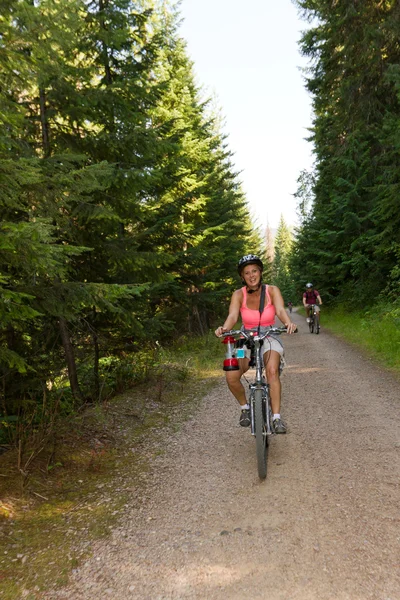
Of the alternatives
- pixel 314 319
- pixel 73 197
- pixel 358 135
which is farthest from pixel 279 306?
pixel 358 135

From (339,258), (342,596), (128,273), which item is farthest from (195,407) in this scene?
(339,258)

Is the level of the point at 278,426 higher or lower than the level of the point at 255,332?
lower

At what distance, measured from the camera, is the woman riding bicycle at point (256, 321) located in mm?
4625

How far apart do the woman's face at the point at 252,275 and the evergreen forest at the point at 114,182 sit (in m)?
1.41

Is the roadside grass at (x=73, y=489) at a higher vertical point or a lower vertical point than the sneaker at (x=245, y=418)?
lower

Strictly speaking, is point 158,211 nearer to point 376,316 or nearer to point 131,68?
point 131,68

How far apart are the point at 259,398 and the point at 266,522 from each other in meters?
1.27

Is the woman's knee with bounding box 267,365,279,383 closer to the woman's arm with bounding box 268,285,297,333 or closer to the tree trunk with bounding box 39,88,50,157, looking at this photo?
the woman's arm with bounding box 268,285,297,333

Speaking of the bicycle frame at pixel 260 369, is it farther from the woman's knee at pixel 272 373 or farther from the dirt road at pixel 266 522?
the dirt road at pixel 266 522

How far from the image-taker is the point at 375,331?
13391 mm

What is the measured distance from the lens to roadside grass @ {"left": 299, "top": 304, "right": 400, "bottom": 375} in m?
10.2

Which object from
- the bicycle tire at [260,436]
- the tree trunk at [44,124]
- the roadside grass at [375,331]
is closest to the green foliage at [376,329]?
the roadside grass at [375,331]

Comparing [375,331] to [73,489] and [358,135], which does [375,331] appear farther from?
[73,489]

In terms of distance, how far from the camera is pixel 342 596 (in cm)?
244
